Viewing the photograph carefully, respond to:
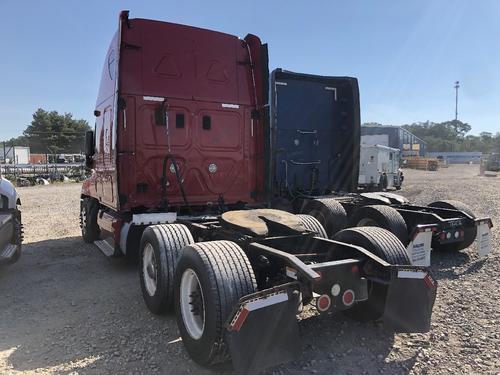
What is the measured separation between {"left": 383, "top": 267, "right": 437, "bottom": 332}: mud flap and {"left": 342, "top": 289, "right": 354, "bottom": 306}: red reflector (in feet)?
0.91

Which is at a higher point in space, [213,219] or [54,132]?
[54,132]

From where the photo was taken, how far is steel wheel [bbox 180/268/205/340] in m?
3.55

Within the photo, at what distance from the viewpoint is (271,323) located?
9.64 ft

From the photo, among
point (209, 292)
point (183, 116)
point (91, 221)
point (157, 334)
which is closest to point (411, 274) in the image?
point (209, 292)

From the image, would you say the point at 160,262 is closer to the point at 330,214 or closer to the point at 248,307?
the point at 248,307

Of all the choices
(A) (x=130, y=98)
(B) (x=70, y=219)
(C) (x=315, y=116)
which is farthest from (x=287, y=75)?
(B) (x=70, y=219)

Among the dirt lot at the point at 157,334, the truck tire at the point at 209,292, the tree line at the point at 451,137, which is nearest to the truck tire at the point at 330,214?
the dirt lot at the point at 157,334

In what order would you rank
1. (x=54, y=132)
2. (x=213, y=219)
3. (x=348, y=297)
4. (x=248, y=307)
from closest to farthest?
(x=248, y=307) → (x=348, y=297) → (x=213, y=219) → (x=54, y=132)

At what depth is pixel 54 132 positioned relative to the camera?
7325 cm

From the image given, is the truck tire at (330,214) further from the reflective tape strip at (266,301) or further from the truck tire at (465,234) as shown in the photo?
the reflective tape strip at (266,301)

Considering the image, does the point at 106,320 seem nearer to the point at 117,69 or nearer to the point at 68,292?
the point at 68,292

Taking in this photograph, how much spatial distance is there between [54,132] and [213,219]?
7563cm

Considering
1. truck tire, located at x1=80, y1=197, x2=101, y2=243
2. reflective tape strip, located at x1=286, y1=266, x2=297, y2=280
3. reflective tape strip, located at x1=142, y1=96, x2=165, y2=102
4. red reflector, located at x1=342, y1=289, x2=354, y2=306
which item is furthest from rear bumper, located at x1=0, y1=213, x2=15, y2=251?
red reflector, located at x1=342, y1=289, x2=354, y2=306

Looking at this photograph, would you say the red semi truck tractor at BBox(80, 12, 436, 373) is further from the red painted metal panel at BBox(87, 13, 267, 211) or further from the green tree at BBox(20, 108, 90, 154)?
the green tree at BBox(20, 108, 90, 154)
